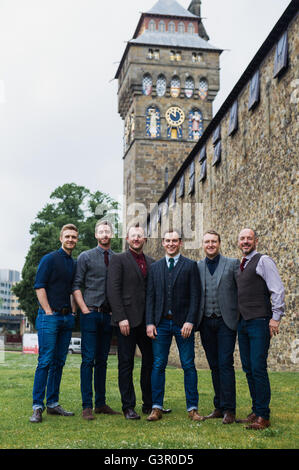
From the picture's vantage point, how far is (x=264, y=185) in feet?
45.9

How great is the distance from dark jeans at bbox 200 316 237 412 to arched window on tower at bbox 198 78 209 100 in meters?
35.1

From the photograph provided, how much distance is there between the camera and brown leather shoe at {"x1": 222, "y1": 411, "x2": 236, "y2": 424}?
199 inches

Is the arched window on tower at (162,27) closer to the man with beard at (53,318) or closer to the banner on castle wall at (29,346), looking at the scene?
the banner on castle wall at (29,346)

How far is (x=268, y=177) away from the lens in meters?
13.7

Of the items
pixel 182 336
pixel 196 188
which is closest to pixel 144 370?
pixel 182 336

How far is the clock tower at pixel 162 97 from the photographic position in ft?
121

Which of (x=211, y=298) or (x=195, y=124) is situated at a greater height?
(x=195, y=124)

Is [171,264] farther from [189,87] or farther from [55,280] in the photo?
[189,87]

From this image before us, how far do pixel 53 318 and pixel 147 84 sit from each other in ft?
112

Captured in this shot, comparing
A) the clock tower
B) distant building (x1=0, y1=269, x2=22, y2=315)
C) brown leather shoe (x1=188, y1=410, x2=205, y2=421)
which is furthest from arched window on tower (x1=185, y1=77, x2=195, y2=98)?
distant building (x1=0, y1=269, x2=22, y2=315)

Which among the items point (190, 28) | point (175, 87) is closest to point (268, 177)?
point (175, 87)

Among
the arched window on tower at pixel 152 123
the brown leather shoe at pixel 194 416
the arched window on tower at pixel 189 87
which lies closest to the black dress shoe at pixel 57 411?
the brown leather shoe at pixel 194 416

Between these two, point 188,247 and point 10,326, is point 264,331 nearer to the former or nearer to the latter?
point 188,247

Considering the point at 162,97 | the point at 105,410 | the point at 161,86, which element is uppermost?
the point at 161,86
